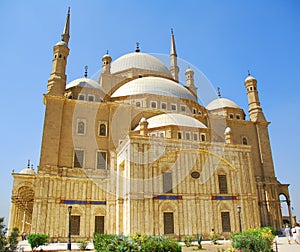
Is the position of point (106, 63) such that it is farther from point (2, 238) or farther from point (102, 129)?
point (2, 238)

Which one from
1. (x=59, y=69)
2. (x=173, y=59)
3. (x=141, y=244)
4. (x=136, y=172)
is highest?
(x=173, y=59)

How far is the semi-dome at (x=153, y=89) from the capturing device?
27.3 meters

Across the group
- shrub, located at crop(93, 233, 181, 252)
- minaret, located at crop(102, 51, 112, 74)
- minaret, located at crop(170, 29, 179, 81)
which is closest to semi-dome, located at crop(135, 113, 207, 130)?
minaret, located at crop(102, 51, 112, 74)

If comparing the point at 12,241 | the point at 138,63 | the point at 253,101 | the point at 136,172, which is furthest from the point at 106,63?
the point at 12,241

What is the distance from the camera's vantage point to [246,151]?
21953 mm

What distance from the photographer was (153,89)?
27.6m

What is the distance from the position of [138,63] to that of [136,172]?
18746 millimetres

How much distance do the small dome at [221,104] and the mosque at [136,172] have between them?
186 inches

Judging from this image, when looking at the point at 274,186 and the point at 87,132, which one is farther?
the point at 274,186

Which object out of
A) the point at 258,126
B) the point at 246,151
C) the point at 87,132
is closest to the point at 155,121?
the point at 87,132

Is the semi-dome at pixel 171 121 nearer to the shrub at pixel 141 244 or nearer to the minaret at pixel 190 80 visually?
the minaret at pixel 190 80

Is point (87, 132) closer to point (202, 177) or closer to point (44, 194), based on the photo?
point (44, 194)

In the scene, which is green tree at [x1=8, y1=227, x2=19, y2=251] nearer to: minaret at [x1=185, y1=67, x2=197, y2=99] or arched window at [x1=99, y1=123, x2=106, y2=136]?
arched window at [x1=99, y1=123, x2=106, y2=136]

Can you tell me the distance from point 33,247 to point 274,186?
21845mm
